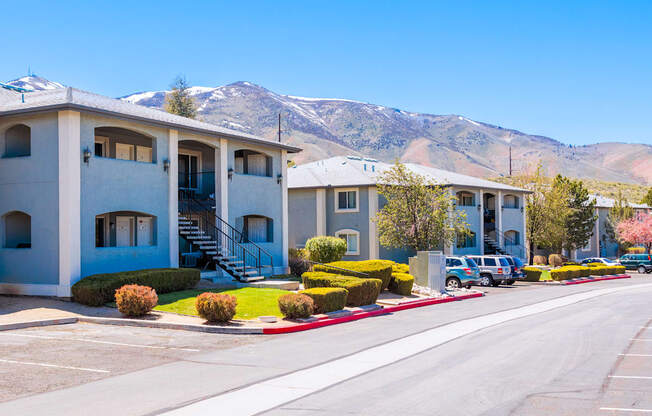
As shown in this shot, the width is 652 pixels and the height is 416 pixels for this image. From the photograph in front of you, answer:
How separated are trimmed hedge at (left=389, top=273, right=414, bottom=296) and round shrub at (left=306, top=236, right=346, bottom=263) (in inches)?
295

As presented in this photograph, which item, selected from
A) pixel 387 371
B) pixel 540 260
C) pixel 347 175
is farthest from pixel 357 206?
pixel 387 371

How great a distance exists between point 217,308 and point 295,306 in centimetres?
219

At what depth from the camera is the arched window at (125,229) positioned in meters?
24.5

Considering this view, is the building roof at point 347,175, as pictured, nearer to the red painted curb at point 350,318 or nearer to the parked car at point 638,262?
the parked car at point 638,262

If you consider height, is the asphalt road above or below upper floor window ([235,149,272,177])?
below

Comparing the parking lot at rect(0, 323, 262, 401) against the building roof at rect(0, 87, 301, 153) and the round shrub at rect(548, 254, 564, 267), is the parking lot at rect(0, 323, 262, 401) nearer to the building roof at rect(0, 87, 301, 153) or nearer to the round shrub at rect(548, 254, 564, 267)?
the building roof at rect(0, 87, 301, 153)

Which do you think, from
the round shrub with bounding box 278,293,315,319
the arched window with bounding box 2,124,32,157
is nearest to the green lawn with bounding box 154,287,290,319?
the round shrub with bounding box 278,293,315,319

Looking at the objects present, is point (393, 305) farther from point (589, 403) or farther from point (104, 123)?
point (589, 403)

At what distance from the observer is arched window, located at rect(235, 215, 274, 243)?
103 ft

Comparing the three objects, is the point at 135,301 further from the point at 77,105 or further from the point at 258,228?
the point at 258,228

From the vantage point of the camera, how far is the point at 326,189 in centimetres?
4275

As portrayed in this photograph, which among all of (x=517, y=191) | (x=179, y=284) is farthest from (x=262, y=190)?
(x=517, y=191)

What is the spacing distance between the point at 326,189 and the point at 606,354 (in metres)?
30.7

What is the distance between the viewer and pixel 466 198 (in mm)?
48281
